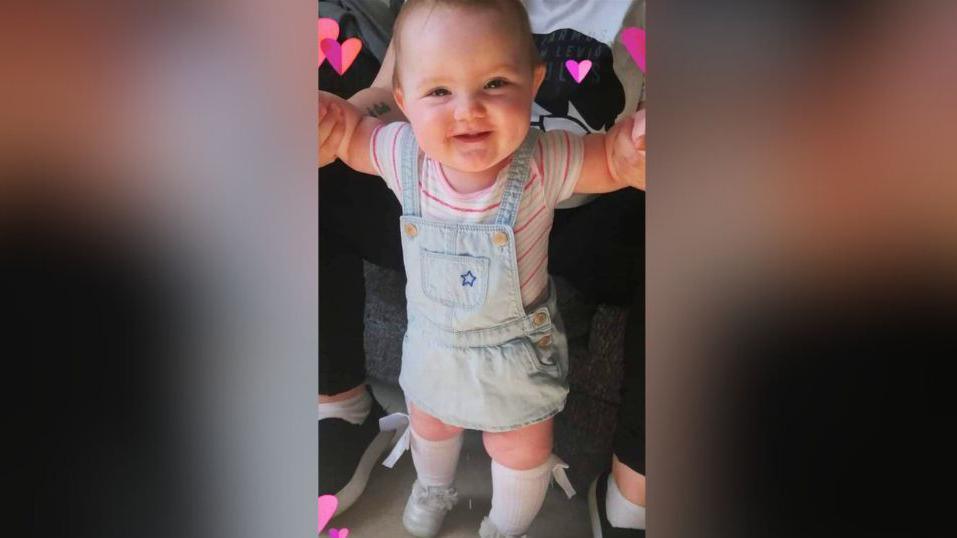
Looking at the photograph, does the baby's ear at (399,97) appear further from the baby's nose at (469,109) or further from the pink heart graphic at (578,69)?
the pink heart graphic at (578,69)

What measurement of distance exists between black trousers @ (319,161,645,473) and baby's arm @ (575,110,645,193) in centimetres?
2

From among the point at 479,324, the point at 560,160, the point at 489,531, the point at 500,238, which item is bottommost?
the point at 489,531

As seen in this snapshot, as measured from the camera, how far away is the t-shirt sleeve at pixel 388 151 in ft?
2.73

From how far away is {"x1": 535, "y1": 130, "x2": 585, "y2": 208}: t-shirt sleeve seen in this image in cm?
82

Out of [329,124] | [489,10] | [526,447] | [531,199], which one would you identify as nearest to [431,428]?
[526,447]

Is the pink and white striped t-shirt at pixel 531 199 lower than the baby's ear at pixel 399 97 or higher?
lower

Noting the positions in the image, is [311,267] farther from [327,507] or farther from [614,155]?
[614,155]

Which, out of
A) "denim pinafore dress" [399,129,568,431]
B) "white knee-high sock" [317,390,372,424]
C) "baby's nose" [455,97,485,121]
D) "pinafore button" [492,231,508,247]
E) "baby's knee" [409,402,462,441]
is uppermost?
"baby's nose" [455,97,485,121]

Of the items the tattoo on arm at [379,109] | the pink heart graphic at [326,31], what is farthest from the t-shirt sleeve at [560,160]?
the pink heart graphic at [326,31]

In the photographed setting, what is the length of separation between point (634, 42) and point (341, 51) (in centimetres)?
43

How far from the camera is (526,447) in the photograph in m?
0.83

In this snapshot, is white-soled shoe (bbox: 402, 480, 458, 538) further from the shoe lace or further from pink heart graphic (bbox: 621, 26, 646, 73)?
pink heart graphic (bbox: 621, 26, 646, 73)

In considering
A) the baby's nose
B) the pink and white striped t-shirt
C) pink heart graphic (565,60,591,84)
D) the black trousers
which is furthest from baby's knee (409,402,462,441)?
pink heart graphic (565,60,591,84)

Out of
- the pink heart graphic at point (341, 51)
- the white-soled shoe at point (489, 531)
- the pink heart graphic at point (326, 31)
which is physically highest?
the pink heart graphic at point (326, 31)
